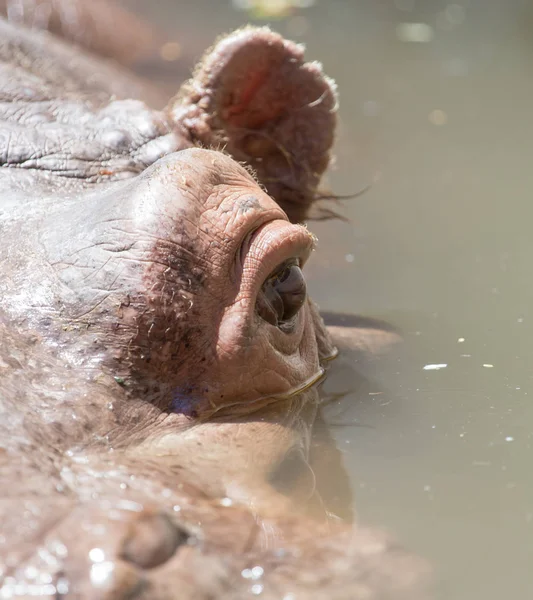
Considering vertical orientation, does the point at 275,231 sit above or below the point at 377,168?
above

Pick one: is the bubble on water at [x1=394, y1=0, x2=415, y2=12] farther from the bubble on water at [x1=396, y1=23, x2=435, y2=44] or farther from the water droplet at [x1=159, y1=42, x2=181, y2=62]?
the water droplet at [x1=159, y1=42, x2=181, y2=62]

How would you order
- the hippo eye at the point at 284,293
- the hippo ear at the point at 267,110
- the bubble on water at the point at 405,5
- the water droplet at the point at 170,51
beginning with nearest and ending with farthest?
1. the hippo eye at the point at 284,293
2. the hippo ear at the point at 267,110
3. the water droplet at the point at 170,51
4. the bubble on water at the point at 405,5

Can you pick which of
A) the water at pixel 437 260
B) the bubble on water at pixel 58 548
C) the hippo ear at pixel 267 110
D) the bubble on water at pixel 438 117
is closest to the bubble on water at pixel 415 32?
the water at pixel 437 260

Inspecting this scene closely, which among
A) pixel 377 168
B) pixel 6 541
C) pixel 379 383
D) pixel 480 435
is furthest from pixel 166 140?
pixel 377 168

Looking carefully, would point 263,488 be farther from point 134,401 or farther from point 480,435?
point 480,435

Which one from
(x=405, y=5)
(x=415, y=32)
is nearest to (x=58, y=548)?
(x=415, y=32)

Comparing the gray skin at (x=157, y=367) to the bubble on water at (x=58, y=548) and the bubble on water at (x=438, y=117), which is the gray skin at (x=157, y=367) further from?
the bubble on water at (x=438, y=117)
